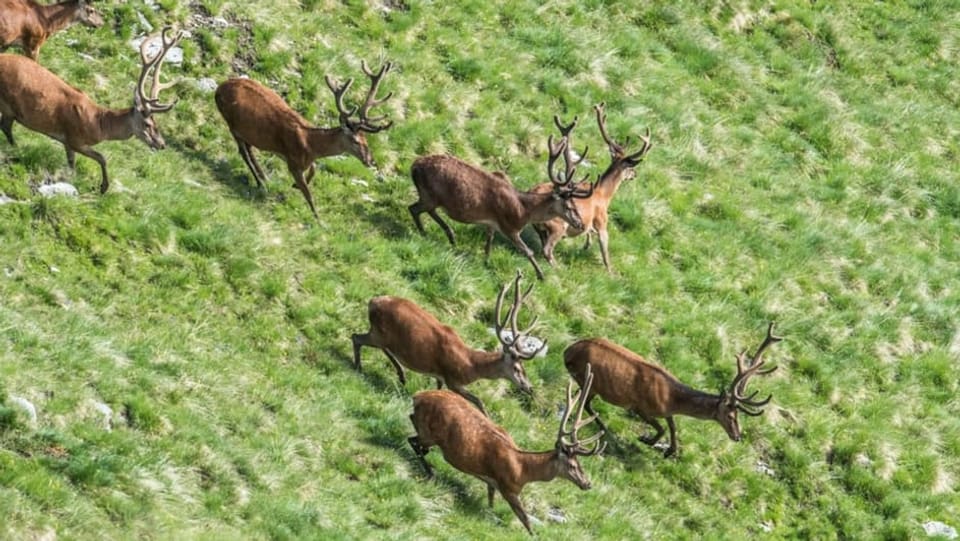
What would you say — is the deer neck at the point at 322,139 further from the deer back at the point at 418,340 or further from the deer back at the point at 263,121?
the deer back at the point at 418,340

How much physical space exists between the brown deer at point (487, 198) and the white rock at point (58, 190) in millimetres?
4324

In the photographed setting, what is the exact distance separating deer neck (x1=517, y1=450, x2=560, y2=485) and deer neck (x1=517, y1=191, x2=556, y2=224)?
190 inches

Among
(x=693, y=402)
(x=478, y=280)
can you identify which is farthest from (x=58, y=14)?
(x=693, y=402)

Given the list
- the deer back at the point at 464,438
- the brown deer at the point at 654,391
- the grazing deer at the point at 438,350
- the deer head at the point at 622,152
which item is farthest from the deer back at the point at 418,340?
the deer head at the point at 622,152

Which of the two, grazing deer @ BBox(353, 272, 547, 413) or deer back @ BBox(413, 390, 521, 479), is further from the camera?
grazing deer @ BBox(353, 272, 547, 413)

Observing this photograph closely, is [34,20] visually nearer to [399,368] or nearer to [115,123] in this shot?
[115,123]

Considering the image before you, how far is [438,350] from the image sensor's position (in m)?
15.2

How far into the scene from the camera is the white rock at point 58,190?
51.0ft

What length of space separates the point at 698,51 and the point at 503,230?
742 cm

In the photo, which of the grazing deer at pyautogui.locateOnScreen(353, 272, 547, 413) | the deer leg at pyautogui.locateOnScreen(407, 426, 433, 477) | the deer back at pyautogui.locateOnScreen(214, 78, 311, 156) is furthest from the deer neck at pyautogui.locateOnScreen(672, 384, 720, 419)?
the deer back at pyautogui.locateOnScreen(214, 78, 311, 156)

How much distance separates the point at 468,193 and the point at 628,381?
3378 mm

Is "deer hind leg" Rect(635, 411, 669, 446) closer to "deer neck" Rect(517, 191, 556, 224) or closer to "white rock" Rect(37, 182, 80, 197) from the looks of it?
"deer neck" Rect(517, 191, 556, 224)

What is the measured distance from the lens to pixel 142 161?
17000mm

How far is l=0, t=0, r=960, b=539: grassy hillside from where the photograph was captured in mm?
12742
